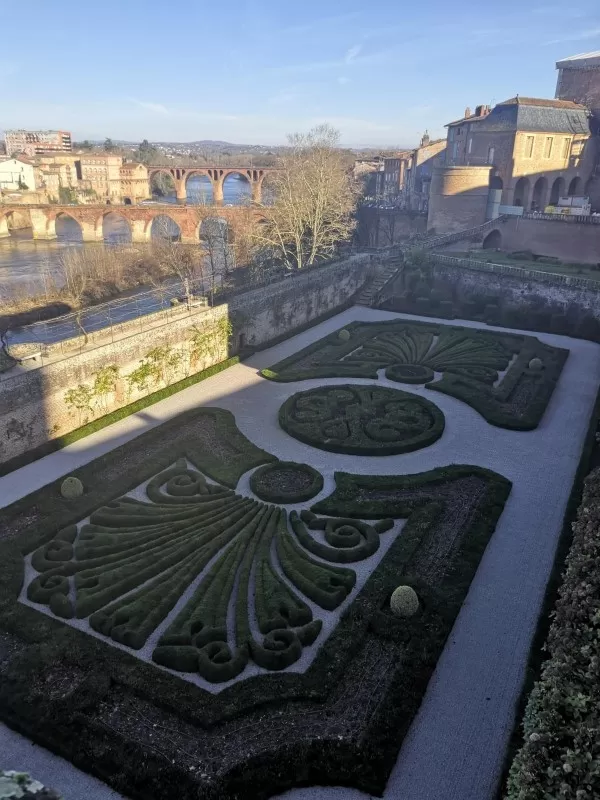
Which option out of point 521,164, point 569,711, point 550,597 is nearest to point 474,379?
point 550,597

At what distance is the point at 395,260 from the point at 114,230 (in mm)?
49099

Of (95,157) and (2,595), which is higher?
(95,157)

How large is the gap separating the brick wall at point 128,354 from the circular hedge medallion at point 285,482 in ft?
25.9

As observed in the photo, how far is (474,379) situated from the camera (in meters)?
28.1

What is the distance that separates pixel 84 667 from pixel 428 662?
7156 millimetres

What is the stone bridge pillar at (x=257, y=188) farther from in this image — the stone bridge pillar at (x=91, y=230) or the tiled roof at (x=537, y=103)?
the tiled roof at (x=537, y=103)

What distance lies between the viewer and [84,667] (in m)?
12.4

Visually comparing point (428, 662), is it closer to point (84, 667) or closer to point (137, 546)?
point (84, 667)

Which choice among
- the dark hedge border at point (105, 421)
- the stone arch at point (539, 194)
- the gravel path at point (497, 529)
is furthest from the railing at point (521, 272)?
the dark hedge border at point (105, 421)

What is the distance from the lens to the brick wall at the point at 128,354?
20.7 metres

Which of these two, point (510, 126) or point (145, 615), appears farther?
point (510, 126)

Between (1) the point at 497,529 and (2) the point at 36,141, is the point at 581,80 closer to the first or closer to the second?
(1) the point at 497,529

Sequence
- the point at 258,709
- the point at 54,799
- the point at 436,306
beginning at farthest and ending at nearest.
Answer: the point at 436,306, the point at 258,709, the point at 54,799

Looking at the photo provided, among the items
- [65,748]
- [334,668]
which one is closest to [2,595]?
[65,748]
